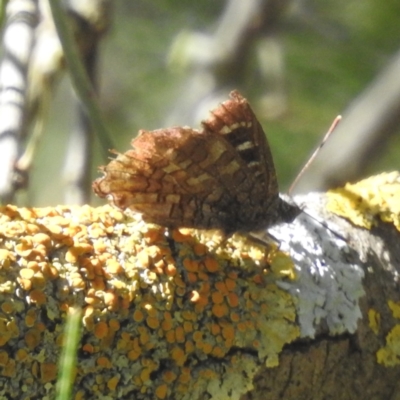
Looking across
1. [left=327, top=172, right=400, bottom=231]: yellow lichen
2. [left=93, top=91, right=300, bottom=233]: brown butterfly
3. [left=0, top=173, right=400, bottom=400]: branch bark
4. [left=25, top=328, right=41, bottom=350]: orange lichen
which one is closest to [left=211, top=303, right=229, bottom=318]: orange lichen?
[left=0, top=173, right=400, bottom=400]: branch bark

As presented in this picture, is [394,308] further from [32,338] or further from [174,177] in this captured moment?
[32,338]

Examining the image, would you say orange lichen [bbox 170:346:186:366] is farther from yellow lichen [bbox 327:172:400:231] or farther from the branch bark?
yellow lichen [bbox 327:172:400:231]

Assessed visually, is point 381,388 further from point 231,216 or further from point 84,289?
point 84,289

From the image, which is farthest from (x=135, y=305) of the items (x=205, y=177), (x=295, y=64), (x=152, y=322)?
(x=295, y=64)

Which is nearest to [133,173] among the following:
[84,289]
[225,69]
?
[84,289]

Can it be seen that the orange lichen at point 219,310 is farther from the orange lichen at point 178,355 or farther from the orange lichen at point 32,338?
the orange lichen at point 32,338

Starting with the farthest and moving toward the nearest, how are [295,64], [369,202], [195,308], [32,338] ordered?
[295,64], [369,202], [195,308], [32,338]

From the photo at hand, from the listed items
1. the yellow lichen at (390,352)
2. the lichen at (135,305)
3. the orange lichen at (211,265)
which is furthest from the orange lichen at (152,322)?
the yellow lichen at (390,352)
